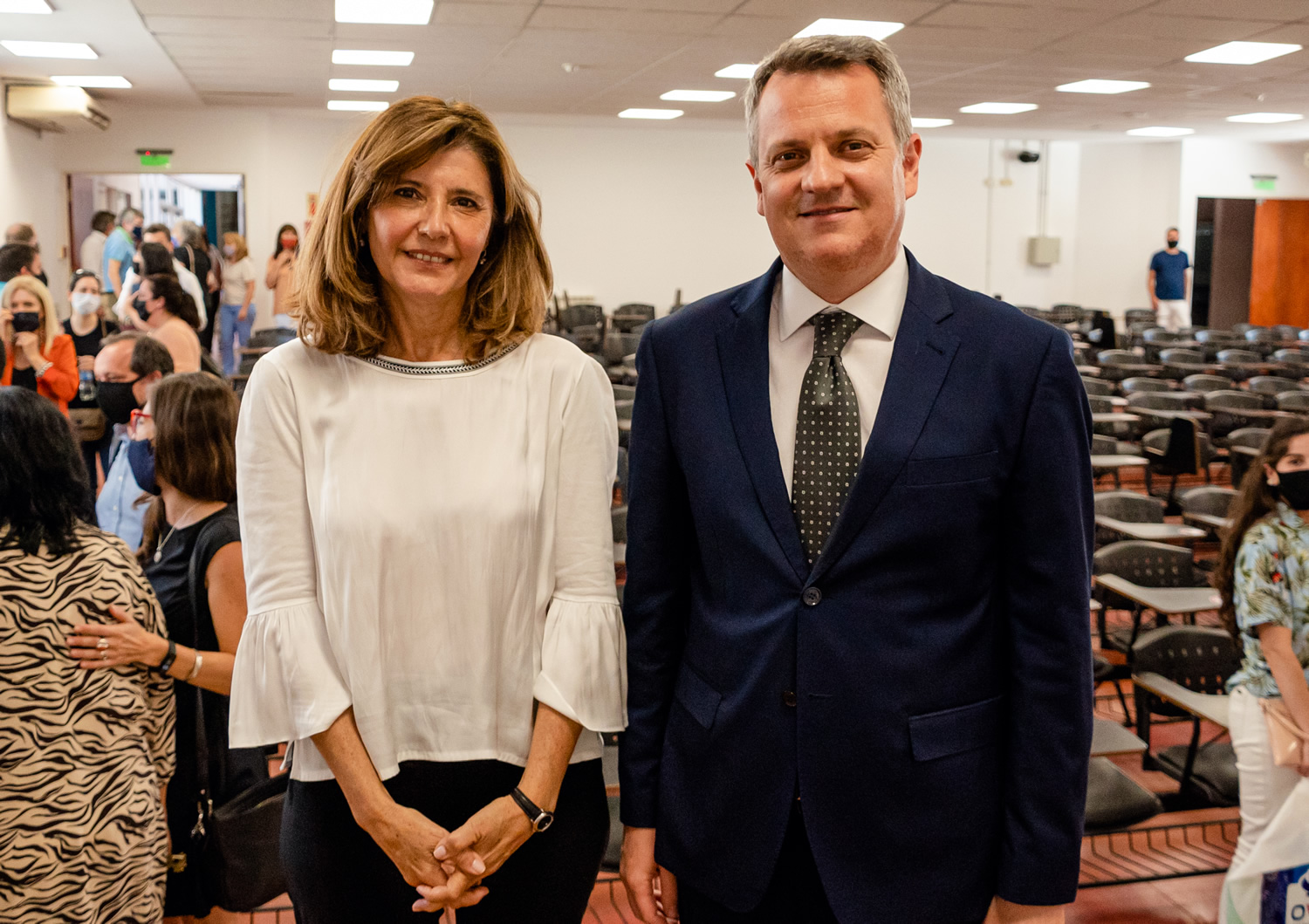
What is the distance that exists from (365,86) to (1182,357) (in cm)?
906

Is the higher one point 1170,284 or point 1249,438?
point 1170,284

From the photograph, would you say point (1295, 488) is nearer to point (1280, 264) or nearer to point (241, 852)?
point (241, 852)

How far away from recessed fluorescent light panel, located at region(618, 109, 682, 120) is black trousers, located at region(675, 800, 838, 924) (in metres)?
13.3

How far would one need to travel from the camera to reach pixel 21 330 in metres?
5.41

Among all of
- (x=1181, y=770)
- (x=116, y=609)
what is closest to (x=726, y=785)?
(x=116, y=609)

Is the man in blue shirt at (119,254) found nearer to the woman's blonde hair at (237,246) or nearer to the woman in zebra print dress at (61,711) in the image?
the woman's blonde hair at (237,246)

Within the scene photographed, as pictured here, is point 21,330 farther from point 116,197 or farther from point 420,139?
point 116,197

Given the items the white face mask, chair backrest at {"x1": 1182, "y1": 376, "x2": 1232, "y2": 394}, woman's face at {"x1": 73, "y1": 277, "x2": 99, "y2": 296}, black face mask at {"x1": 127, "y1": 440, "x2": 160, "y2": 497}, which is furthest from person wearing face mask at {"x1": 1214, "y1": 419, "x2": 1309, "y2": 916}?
chair backrest at {"x1": 1182, "y1": 376, "x2": 1232, "y2": 394}

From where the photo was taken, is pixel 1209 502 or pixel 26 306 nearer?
pixel 1209 502

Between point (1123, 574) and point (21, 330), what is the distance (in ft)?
17.0

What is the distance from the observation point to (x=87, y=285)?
21.9ft

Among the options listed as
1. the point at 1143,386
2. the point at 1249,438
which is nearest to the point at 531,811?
the point at 1249,438

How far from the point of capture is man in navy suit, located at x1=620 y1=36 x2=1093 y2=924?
134 cm

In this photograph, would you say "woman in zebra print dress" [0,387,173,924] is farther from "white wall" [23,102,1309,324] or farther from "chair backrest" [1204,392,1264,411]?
"white wall" [23,102,1309,324]
